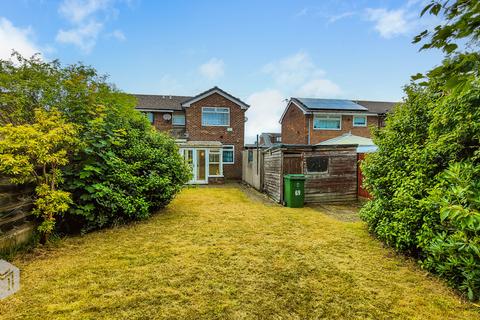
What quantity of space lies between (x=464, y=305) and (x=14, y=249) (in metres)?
6.67

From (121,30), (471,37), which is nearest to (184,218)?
(471,37)

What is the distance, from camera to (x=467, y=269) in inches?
113

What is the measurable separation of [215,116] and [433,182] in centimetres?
1555

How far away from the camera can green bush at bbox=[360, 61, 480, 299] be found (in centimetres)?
293

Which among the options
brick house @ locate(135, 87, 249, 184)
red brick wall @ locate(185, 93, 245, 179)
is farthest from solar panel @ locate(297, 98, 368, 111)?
red brick wall @ locate(185, 93, 245, 179)

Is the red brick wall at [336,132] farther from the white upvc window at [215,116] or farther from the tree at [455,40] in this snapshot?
the tree at [455,40]

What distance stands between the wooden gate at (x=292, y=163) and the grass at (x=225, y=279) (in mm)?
3935

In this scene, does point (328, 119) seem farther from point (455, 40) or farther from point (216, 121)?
point (455, 40)

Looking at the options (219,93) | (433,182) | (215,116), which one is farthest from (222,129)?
(433,182)

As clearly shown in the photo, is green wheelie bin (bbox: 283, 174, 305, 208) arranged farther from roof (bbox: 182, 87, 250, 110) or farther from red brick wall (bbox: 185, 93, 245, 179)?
roof (bbox: 182, 87, 250, 110)

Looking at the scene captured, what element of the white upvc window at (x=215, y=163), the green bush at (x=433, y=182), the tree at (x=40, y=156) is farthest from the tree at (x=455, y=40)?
the white upvc window at (x=215, y=163)

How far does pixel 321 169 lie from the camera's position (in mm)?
9461

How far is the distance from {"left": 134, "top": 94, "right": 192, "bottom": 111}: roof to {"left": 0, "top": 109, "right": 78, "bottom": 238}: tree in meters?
14.4

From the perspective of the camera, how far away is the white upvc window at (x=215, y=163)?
16.5 meters
